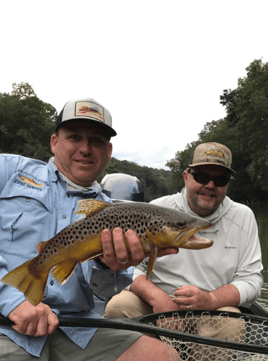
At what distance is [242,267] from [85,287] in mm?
1902

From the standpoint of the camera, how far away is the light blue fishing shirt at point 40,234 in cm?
247

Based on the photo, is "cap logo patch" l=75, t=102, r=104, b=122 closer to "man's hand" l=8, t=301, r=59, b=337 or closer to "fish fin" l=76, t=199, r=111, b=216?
"fish fin" l=76, t=199, r=111, b=216

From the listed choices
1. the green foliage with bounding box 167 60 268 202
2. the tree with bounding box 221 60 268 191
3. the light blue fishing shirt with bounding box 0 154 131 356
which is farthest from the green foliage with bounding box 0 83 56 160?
the light blue fishing shirt with bounding box 0 154 131 356

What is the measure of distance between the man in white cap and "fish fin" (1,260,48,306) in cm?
12

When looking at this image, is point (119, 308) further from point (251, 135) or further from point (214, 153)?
point (251, 135)

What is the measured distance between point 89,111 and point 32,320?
5.21 ft

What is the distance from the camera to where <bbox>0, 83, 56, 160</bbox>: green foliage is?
5356 cm

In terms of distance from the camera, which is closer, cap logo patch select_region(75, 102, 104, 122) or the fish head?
the fish head

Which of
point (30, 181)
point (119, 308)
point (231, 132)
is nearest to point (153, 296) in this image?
point (119, 308)

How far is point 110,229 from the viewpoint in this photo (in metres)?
2.37

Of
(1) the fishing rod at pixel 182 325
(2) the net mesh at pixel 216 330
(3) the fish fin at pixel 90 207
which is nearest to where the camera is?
(1) the fishing rod at pixel 182 325

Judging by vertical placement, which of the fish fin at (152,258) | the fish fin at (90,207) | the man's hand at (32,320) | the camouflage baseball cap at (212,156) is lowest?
the man's hand at (32,320)

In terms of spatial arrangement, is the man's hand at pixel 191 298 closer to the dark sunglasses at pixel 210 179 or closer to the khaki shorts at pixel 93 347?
the khaki shorts at pixel 93 347

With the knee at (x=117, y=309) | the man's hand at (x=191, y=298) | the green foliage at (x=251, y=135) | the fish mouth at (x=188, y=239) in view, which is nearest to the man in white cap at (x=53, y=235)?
the fish mouth at (x=188, y=239)
